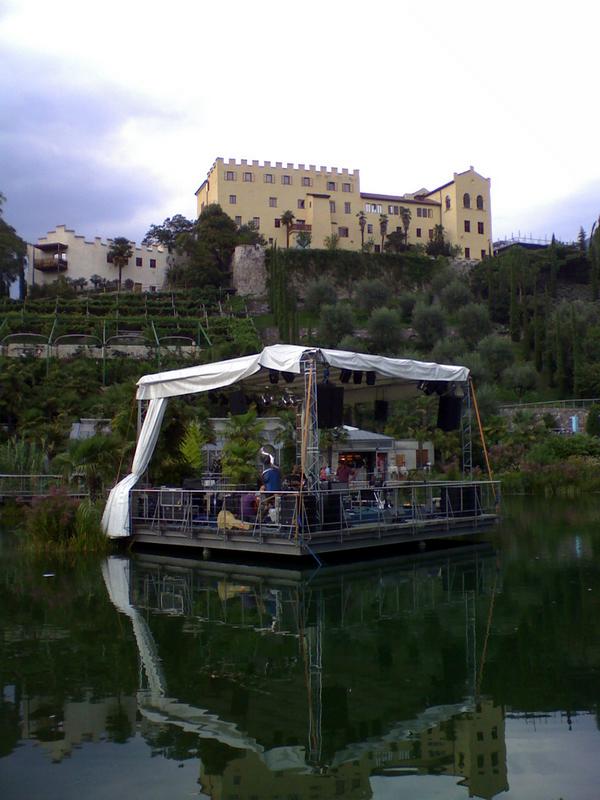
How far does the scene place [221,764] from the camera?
5020mm

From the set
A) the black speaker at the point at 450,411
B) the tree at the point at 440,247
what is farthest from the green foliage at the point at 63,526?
the tree at the point at 440,247

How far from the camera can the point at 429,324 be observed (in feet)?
178

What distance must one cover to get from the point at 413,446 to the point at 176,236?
4647 centimetres

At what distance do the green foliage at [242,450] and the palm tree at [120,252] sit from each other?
46299mm

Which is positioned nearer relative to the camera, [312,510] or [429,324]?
[312,510]

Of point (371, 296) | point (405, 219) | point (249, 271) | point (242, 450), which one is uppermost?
point (405, 219)

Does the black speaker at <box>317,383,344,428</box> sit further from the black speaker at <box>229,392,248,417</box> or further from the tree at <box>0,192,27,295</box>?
the tree at <box>0,192,27,295</box>

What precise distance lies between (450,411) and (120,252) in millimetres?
53615

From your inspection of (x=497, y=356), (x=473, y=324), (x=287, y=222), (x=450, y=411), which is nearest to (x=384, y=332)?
(x=473, y=324)

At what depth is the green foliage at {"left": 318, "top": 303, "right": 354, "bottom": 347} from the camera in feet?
174

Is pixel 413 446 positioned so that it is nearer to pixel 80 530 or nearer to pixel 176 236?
pixel 80 530

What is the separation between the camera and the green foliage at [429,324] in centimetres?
5409

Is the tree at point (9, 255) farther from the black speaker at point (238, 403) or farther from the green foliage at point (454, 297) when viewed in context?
the black speaker at point (238, 403)

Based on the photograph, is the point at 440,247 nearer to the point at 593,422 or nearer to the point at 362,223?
the point at 362,223
